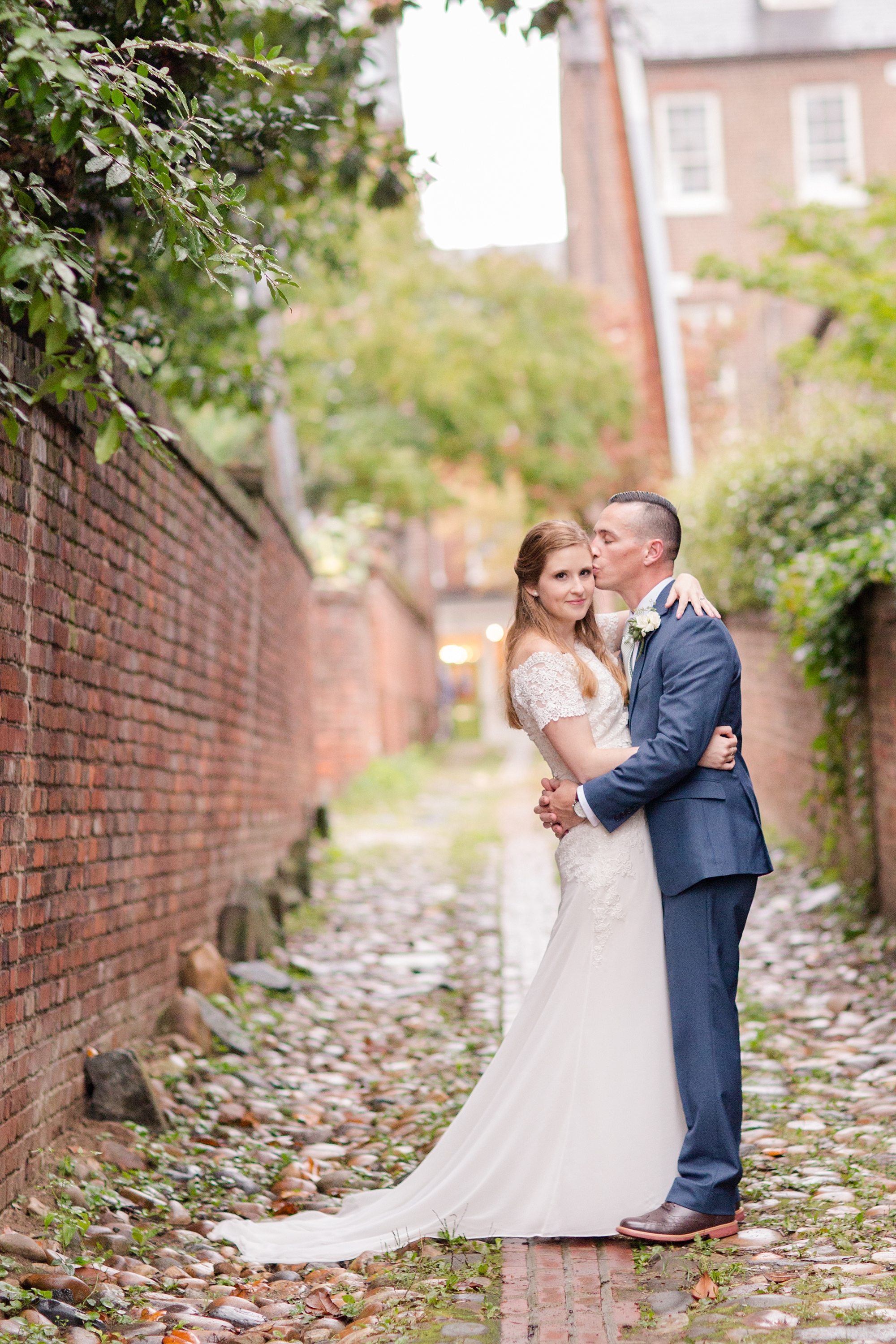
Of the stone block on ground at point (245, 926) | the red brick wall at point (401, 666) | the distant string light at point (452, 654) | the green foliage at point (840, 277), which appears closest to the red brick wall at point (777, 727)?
the green foliage at point (840, 277)

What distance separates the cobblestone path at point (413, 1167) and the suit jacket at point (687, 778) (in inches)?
41.9

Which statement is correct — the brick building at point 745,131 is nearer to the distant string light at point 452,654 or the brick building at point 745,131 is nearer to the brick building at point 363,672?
the brick building at point 363,672

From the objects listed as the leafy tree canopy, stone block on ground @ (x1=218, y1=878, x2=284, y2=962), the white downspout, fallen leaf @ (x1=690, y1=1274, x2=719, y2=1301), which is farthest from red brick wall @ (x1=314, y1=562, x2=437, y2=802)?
fallen leaf @ (x1=690, y1=1274, x2=719, y2=1301)

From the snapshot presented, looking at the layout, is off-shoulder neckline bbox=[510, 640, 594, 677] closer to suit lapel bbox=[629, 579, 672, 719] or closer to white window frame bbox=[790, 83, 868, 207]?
suit lapel bbox=[629, 579, 672, 719]

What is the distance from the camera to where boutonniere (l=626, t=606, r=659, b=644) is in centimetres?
381

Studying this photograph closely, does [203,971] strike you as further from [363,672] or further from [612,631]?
[363,672]

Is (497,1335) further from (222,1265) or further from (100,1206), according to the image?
(100,1206)

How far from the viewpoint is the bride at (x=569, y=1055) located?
370 centimetres

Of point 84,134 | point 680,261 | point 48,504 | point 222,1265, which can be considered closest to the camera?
point 84,134

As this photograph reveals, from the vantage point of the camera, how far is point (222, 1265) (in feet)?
12.1

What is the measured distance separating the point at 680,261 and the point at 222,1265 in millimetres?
24010

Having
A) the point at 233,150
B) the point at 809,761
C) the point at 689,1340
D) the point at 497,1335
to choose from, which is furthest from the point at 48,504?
the point at 809,761

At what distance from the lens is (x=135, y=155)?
9.75 feet

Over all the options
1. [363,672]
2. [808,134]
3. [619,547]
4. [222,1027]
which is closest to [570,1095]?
[619,547]
